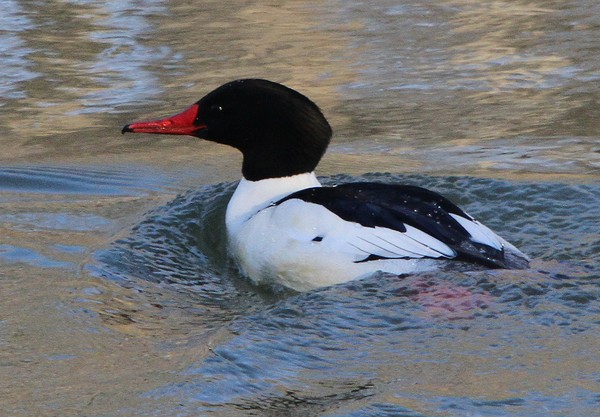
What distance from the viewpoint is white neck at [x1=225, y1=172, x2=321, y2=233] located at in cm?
629

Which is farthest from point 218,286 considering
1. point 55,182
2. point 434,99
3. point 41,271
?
point 434,99

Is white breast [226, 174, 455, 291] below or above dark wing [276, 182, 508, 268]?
below

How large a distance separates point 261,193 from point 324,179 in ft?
3.29

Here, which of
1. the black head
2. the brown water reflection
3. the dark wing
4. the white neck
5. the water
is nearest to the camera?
the water

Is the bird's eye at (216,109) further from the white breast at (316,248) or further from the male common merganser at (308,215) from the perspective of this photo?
the white breast at (316,248)

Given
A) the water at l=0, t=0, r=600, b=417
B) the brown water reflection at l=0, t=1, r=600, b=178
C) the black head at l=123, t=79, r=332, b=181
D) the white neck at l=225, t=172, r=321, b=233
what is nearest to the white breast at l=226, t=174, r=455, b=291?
the water at l=0, t=0, r=600, b=417

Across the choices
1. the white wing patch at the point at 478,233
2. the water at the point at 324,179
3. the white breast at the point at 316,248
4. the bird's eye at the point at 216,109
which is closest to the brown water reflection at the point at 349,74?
the water at the point at 324,179

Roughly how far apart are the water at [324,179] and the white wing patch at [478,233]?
200 mm

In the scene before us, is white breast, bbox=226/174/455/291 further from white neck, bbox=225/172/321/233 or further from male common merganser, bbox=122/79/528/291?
white neck, bbox=225/172/321/233

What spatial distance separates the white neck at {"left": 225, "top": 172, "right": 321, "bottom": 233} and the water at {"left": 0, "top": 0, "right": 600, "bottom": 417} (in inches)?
9.5

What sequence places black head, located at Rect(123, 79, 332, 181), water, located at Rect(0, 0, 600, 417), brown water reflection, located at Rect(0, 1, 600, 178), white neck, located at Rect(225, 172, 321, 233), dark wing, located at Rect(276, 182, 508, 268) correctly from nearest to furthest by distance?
water, located at Rect(0, 0, 600, 417) → dark wing, located at Rect(276, 182, 508, 268) → black head, located at Rect(123, 79, 332, 181) → white neck, located at Rect(225, 172, 321, 233) → brown water reflection, located at Rect(0, 1, 600, 178)

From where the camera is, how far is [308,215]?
5750mm

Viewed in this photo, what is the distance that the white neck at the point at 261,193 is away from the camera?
629 centimetres

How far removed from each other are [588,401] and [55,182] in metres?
4.18
